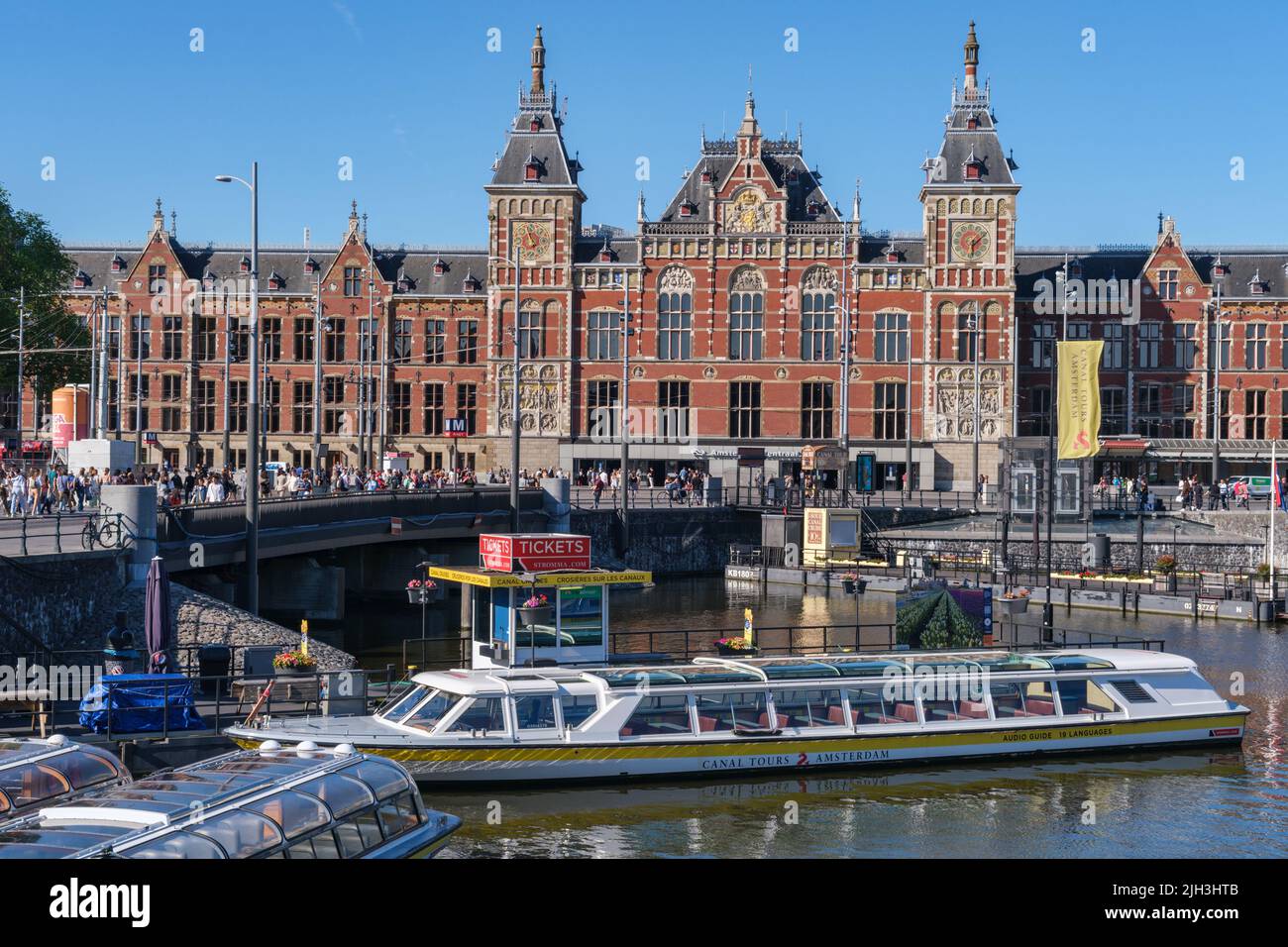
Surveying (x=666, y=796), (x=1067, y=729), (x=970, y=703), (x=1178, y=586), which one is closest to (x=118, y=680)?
(x=666, y=796)

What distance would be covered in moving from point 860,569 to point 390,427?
1368 inches

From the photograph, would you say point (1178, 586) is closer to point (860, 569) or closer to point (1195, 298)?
point (860, 569)

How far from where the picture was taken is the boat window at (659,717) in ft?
77.5

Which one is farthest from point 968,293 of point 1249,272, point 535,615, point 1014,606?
point 535,615

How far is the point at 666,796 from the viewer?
23.0 m

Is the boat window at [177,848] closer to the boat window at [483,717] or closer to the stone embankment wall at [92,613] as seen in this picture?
the boat window at [483,717]

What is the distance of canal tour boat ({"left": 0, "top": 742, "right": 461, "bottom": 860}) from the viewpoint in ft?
39.6

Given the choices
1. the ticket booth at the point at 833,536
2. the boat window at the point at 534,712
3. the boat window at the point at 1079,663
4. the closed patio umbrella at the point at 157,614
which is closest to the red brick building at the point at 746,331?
the ticket booth at the point at 833,536

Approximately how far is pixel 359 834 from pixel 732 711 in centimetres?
1082

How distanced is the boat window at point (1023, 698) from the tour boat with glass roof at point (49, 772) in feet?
50.9

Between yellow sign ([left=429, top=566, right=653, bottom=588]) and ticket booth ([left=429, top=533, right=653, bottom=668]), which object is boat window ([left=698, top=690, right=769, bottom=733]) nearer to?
yellow sign ([left=429, top=566, right=653, bottom=588])

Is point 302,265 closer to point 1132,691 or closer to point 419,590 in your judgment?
point 419,590

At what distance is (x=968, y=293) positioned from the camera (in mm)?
76062
